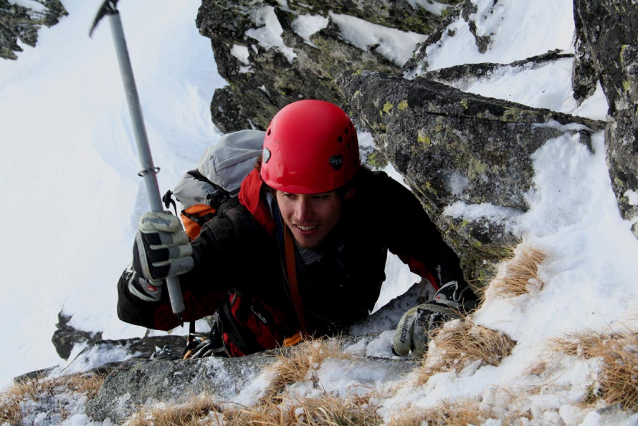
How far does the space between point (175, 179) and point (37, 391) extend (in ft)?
64.4

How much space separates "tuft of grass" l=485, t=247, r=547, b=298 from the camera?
2.98 meters

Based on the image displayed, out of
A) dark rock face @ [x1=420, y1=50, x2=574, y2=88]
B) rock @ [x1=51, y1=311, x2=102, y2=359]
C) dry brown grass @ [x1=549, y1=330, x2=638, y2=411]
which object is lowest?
rock @ [x1=51, y1=311, x2=102, y2=359]

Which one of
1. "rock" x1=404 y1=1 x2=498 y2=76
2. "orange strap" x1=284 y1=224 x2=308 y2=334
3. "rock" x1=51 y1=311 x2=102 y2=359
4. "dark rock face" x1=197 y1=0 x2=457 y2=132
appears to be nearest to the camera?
"orange strap" x1=284 y1=224 x2=308 y2=334

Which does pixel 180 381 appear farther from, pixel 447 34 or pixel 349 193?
pixel 447 34

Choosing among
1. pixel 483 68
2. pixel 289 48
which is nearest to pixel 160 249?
pixel 483 68

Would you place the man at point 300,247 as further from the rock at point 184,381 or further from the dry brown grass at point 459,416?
the dry brown grass at point 459,416

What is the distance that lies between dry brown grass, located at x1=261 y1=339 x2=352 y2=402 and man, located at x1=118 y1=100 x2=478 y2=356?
22.0 inches

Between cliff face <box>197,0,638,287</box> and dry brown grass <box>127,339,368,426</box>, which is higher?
cliff face <box>197,0,638,287</box>

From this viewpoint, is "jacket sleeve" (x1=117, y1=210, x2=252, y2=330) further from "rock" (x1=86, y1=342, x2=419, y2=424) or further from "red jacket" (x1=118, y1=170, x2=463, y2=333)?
"rock" (x1=86, y1=342, x2=419, y2=424)

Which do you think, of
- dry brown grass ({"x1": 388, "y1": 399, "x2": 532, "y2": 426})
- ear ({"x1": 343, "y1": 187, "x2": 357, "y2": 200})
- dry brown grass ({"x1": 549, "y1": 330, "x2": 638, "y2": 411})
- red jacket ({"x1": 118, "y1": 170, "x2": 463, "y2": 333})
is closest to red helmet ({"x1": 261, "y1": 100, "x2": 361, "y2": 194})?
ear ({"x1": 343, "y1": 187, "x2": 357, "y2": 200})

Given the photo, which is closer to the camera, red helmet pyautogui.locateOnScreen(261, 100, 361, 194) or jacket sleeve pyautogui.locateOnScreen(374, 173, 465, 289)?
red helmet pyautogui.locateOnScreen(261, 100, 361, 194)

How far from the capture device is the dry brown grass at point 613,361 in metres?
2.01

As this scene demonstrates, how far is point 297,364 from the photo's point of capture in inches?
131

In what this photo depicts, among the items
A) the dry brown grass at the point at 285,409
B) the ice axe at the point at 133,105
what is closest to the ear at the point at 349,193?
the dry brown grass at the point at 285,409
